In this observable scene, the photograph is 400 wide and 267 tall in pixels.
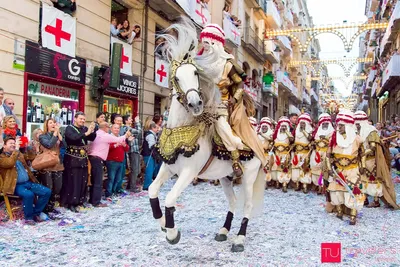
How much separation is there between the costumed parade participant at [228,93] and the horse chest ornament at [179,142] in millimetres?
399

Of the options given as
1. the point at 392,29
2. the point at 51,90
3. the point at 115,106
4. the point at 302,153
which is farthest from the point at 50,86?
the point at 392,29

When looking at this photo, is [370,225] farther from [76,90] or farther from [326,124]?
[76,90]

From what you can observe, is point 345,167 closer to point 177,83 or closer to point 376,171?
point 376,171

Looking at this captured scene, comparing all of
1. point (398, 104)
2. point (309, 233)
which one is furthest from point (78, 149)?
point (398, 104)

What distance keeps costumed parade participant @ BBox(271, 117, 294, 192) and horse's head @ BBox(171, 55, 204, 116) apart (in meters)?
6.45

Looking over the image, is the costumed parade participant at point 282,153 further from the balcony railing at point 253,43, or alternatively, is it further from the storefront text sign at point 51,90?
the balcony railing at point 253,43

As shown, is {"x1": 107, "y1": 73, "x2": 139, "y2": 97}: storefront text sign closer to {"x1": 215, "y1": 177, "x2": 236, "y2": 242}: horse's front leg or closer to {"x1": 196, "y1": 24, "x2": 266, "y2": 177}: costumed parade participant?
{"x1": 215, "y1": 177, "x2": 236, "y2": 242}: horse's front leg

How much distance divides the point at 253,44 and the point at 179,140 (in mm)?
23909

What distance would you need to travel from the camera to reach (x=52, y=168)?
6500 millimetres

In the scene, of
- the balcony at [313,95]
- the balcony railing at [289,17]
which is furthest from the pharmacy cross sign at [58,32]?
the balcony at [313,95]

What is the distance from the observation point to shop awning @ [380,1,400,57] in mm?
19594

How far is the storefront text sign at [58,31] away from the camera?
9.41m

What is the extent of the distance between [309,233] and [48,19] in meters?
8.04

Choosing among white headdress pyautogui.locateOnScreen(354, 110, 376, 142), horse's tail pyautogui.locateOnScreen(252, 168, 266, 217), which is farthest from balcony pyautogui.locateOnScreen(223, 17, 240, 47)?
horse's tail pyautogui.locateOnScreen(252, 168, 266, 217)
